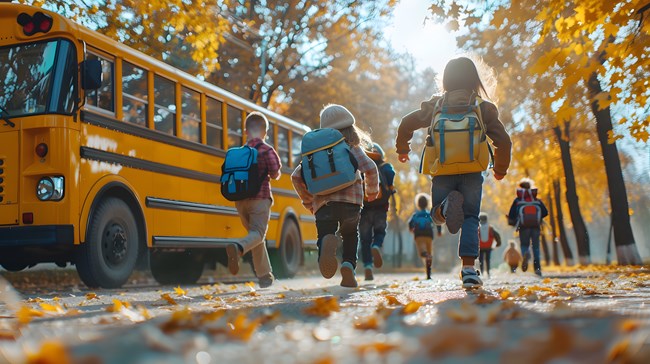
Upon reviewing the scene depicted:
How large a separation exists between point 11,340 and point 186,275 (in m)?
10.1

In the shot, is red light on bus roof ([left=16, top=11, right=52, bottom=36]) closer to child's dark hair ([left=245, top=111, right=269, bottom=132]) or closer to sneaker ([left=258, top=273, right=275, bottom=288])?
child's dark hair ([left=245, top=111, right=269, bottom=132])

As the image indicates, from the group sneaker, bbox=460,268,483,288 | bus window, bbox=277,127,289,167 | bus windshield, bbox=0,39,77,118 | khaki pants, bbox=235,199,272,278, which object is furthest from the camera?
bus window, bbox=277,127,289,167

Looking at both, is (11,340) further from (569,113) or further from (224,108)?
(224,108)

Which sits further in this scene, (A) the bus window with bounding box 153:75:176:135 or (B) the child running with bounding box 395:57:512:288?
(A) the bus window with bounding box 153:75:176:135

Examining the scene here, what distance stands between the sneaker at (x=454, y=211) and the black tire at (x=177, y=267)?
716 cm

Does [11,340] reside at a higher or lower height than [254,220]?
lower

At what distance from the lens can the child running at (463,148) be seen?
22.2 feet

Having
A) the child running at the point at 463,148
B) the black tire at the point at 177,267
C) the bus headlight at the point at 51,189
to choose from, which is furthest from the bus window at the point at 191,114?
the child running at the point at 463,148

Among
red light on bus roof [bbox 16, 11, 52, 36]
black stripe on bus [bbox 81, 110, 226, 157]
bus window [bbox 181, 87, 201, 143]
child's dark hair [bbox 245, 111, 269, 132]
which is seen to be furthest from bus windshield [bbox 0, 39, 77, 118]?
bus window [bbox 181, 87, 201, 143]

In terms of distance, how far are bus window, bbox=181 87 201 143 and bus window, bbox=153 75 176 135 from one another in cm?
27

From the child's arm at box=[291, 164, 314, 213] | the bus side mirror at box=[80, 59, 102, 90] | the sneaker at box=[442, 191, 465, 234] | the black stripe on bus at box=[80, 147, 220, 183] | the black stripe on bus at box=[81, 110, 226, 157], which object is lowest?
the sneaker at box=[442, 191, 465, 234]

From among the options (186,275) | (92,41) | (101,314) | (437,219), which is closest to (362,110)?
(186,275)

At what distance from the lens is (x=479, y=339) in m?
2.93

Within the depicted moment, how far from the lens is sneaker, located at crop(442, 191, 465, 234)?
6.71 meters
